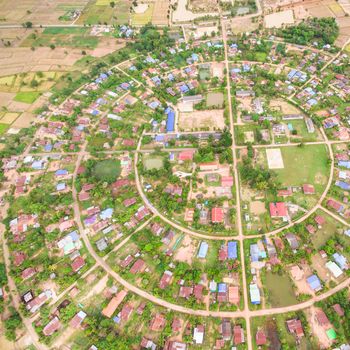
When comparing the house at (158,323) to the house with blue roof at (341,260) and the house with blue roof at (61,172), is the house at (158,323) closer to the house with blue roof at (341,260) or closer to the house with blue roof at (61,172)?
the house with blue roof at (341,260)

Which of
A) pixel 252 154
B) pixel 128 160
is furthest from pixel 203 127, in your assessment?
pixel 128 160

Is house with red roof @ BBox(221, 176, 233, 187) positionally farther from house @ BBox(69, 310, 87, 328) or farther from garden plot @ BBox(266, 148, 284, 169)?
house @ BBox(69, 310, 87, 328)

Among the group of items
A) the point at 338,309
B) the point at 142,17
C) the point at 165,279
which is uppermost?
the point at 142,17

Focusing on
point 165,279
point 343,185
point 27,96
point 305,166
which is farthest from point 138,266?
point 27,96

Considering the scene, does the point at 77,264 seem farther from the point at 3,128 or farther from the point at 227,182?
the point at 3,128

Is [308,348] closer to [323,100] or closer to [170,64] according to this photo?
[323,100]

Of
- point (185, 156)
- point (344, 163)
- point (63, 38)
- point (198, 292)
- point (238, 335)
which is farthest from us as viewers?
point (63, 38)

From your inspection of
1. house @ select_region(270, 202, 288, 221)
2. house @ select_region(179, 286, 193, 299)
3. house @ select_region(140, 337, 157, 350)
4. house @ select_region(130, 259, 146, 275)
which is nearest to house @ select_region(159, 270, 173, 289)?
house @ select_region(179, 286, 193, 299)
